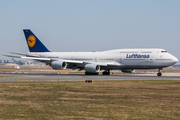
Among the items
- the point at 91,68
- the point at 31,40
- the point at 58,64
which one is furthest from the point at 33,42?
the point at 91,68

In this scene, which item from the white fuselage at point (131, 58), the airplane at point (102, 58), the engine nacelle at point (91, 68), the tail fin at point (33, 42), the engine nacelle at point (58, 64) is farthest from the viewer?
the tail fin at point (33, 42)

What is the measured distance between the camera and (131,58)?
52.2m

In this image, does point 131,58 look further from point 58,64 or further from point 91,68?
point 58,64

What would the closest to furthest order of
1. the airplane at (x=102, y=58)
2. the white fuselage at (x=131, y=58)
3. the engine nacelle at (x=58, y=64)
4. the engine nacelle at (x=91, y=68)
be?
the white fuselage at (x=131, y=58) → the airplane at (x=102, y=58) → the engine nacelle at (x=91, y=68) → the engine nacelle at (x=58, y=64)

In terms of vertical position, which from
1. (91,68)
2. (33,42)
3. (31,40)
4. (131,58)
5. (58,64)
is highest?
(31,40)

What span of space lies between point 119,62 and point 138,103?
37.8 meters

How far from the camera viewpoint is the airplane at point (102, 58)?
51.2m

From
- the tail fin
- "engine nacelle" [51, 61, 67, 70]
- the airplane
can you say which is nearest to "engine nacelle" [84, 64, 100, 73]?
the airplane

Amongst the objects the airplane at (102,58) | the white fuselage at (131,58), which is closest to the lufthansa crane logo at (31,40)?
the airplane at (102,58)

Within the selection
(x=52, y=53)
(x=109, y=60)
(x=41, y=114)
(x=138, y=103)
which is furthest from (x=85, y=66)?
(x=41, y=114)

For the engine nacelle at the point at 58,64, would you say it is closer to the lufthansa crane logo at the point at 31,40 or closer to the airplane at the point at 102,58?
the airplane at the point at 102,58

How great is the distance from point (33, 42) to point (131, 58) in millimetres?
23054

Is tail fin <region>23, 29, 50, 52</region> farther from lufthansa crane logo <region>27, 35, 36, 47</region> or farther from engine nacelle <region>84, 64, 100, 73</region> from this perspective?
engine nacelle <region>84, 64, 100, 73</region>

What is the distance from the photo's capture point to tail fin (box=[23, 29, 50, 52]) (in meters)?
62.3
